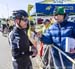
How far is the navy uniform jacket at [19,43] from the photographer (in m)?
5.52

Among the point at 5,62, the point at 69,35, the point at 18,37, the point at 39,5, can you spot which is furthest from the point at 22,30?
the point at 39,5

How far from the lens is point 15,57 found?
559 centimetres

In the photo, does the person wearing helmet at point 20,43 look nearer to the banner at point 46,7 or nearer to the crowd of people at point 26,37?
the crowd of people at point 26,37

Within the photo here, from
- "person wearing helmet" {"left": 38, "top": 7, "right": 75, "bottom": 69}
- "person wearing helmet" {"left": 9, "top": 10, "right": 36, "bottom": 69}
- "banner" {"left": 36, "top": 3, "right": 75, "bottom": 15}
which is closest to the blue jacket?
"person wearing helmet" {"left": 38, "top": 7, "right": 75, "bottom": 69}

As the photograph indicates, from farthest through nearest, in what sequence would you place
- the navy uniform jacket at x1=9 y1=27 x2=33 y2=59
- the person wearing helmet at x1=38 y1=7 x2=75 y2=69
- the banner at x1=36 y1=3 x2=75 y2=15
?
the banner at x1=36 y1=3 x2=75 y2=15
the person wearing helmet at x1=38 y1=7 x2=75 y2=69
the navy uniform jacket at x1=9 y1=27 x2=33 y2=59

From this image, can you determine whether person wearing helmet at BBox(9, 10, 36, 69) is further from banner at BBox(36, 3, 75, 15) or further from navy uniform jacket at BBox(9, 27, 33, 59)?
banner at BBox(36, 3, 75, 15)

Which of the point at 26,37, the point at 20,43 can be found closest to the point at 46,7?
the point at 26,37

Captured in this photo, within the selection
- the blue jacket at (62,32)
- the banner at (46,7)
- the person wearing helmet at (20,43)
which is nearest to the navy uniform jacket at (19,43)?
the person wearing helmet at (20,43)

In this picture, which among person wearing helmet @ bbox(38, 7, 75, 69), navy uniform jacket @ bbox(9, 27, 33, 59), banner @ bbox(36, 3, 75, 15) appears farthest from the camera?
banner @ bbox(36, 3, 75, 15)

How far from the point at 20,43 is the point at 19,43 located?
2cm

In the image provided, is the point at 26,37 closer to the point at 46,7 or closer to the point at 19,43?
the point at 19,43

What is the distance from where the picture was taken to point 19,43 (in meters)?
5.51

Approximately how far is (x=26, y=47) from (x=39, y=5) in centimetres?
943

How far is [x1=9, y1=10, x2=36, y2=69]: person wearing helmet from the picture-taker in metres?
5.54
